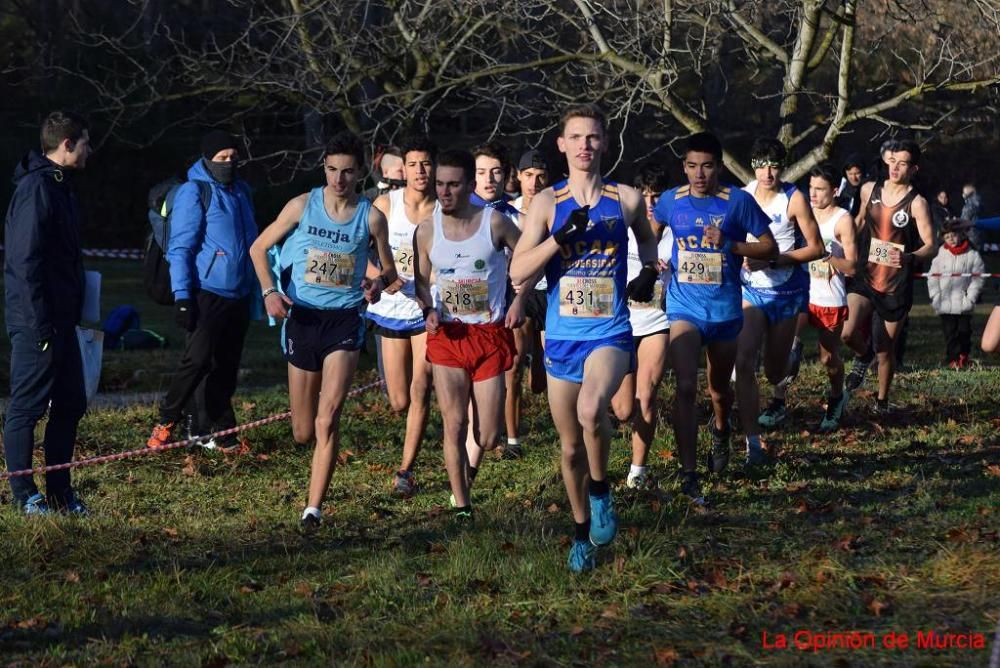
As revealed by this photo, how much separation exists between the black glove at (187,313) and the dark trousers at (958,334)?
8980 millimetres

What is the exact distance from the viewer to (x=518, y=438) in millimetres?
10031

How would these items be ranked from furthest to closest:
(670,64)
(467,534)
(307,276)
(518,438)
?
(670,64) → (518,438) → (307,276) → (467,534)

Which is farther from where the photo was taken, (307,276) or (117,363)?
(117,363)

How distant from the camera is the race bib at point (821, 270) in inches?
417

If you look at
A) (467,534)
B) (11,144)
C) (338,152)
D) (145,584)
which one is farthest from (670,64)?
(11,144)

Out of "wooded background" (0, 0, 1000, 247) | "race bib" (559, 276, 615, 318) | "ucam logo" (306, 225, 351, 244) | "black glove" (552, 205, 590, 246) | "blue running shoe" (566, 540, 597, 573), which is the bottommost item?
"blue running shoe" (566, 540, 597, 573)

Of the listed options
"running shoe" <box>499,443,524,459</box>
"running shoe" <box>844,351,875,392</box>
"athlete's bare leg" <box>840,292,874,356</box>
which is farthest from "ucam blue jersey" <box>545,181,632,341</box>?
"running shoe" <box>844,351,875,392</box>

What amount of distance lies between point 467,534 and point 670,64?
716cm

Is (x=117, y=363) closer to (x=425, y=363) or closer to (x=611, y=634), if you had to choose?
(x=425, y=363)

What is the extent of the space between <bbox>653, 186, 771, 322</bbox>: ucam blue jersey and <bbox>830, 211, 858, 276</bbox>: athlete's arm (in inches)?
81.0

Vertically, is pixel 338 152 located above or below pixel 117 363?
above

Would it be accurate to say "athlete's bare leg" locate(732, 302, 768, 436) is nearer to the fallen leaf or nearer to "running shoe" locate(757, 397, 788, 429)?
"running shoe" locate(757, 397, 788, 429)

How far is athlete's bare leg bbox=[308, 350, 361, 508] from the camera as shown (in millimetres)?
7523

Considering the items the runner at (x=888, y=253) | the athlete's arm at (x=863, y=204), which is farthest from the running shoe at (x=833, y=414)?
the athlete's arm at (x=863, y=204)
